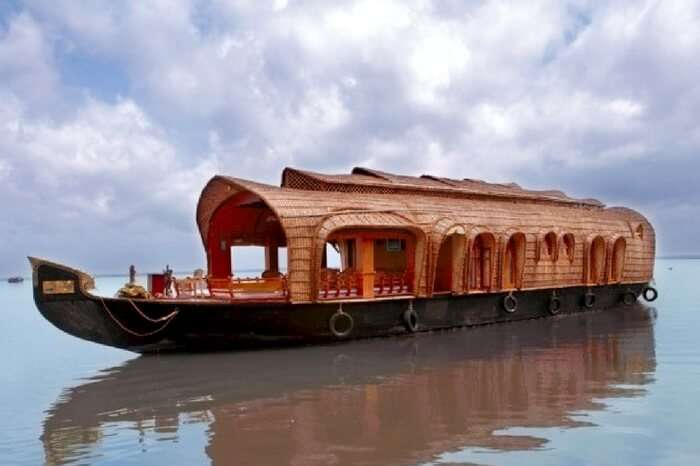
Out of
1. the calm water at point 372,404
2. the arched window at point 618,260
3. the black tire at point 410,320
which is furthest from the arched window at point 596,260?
the black tire at point 410,320

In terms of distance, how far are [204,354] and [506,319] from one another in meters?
6.56

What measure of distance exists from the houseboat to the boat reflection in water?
1.67 ft

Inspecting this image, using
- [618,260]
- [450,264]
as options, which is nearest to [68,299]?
[450,264]

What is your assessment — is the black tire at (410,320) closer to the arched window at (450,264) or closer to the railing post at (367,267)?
the railing post at (367,267)

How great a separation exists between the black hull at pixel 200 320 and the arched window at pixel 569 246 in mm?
4921

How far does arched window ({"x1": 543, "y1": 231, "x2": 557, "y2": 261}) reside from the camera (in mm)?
14562

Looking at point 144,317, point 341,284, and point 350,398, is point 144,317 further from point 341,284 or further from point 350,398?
point 350,398

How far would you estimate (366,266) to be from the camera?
1130 cm

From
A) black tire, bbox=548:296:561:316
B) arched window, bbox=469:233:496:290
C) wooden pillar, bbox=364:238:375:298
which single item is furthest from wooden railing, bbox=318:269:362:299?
black tire, bbox=548:296:561:316

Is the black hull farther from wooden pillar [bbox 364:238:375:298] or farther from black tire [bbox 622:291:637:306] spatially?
black tire [bbox 622:291:637:306]

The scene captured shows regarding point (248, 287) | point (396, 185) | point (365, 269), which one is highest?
point (396, 185)

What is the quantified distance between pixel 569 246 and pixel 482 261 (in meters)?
3.02

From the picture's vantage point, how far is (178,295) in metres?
10.6

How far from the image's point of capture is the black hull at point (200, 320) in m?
9.41
